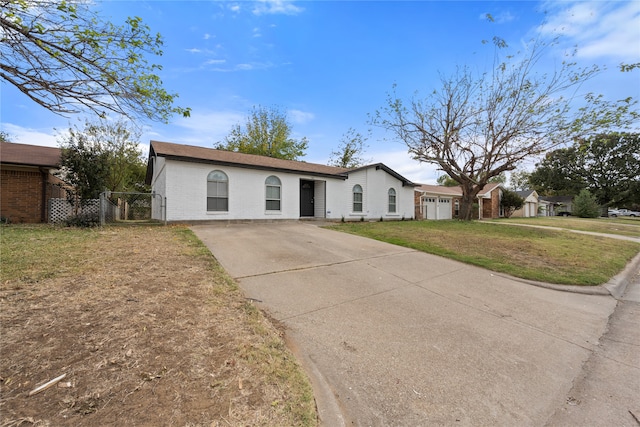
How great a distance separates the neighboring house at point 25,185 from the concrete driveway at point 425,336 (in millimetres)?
11822

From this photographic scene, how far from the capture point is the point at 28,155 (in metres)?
12.2

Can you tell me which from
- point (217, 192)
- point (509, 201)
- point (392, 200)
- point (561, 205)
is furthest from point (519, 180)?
point (217, 192)

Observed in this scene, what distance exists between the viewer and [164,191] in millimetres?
11625

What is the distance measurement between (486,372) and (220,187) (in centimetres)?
1207

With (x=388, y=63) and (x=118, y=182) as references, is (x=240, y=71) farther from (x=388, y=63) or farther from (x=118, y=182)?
(x=118, y=182)

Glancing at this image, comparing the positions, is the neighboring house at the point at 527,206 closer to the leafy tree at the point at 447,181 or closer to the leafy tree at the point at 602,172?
the leafy tree at the point at 602,172

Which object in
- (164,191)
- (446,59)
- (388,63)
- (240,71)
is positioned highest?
(446,59)

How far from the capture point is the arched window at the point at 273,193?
542 inches

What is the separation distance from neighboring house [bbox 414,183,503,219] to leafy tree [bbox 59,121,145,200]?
21893 mm

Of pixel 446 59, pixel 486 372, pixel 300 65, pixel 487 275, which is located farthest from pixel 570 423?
pixel 446 59

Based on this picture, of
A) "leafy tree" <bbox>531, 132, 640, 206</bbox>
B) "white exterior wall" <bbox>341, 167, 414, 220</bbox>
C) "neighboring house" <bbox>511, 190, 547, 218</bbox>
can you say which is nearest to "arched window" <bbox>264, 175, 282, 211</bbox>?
"white exterior wall" <bbox>341, 167, 414, 220</bbox>

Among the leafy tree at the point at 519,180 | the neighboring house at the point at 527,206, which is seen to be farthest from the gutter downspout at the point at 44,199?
the leafy tree at the point at 519,180

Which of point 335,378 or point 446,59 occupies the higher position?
point 446,59

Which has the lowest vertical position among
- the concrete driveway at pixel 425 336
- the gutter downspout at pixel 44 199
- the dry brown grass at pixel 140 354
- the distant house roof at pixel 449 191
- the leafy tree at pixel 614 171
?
the concrete driveway at pixel 425 336
